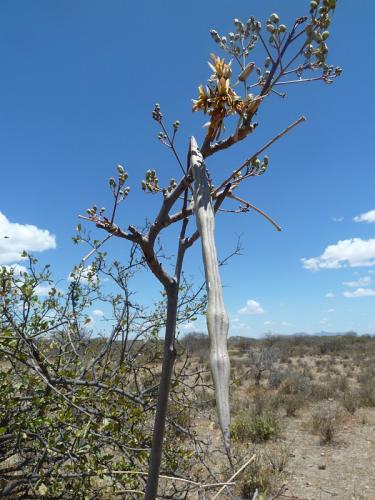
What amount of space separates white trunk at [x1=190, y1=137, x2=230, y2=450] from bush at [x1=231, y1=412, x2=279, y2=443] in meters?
8.38

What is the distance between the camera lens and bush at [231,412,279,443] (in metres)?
8.38

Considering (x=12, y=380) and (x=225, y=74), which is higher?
(x=225, y=74)

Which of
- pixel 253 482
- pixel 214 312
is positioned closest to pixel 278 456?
pixel 253 482

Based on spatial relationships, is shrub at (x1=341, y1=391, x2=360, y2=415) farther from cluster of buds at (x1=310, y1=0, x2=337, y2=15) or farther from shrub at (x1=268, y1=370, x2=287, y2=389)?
cluster of buds at (x1=310, y1=0, x2=337, y2=15)

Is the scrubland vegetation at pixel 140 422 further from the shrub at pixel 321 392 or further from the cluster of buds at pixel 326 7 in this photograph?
the cluster of buds at pixel 326 7

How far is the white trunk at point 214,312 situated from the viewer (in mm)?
452

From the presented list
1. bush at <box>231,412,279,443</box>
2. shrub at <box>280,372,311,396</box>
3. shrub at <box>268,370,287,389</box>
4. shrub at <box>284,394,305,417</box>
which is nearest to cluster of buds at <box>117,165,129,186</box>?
bush at <box>231,412,279,443</box>

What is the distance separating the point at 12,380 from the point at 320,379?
1406 cm

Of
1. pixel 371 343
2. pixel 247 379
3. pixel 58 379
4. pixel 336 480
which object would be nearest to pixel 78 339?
pixel 58 379

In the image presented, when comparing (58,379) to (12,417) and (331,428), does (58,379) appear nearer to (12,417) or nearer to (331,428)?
(12,417)

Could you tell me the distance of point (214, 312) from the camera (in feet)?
1.68

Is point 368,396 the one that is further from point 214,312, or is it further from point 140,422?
point 214,312

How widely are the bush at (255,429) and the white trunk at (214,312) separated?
8.38 metres

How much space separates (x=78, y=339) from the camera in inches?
152
